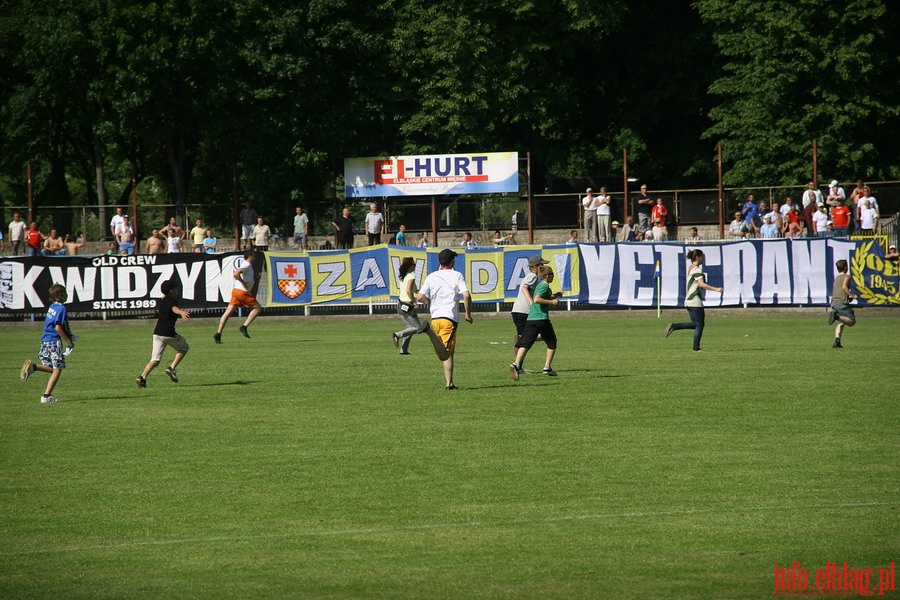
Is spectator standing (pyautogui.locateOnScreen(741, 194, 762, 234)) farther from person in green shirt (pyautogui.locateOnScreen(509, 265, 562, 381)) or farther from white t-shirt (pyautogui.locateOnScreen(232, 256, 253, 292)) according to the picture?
person in green shirt (pyautogui.locateOnScreen(509, 265, 562, 381))

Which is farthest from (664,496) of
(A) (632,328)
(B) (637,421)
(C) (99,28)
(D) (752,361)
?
(C) (99,28)

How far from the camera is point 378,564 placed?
7941 millimetres

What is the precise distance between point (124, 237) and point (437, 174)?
39.1 feet

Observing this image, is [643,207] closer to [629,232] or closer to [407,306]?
[629,232]

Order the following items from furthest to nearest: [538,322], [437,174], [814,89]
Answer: [814,89], [437,174], [538,322]

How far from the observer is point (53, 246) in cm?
3894

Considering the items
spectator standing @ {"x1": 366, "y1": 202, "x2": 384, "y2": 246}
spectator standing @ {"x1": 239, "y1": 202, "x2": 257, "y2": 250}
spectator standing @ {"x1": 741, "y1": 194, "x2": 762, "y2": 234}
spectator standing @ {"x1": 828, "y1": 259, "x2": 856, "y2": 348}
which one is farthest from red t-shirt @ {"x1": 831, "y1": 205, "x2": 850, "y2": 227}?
spectator standing @ {"x1": 239, "y1": 202, "x2": 257, "y2": 250}

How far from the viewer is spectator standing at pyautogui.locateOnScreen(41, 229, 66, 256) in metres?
38.8

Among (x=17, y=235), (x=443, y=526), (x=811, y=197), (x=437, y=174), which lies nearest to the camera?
(x=443, y=526)

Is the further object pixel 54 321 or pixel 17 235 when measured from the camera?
A: pixel 17 235

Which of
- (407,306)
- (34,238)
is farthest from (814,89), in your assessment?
(34,238)

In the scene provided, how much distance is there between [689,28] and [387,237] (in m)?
19.5

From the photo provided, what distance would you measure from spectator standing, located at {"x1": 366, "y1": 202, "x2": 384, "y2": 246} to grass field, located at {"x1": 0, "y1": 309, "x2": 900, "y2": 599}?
19.7 meters

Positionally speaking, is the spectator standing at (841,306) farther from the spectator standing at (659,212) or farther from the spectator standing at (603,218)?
the spectator standing at (603,218)
